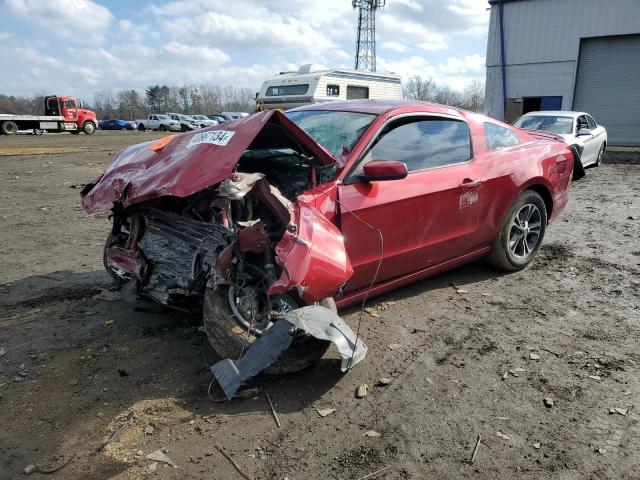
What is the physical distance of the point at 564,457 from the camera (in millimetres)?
2352

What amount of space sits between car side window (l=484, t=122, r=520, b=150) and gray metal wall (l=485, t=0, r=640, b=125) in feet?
64.0

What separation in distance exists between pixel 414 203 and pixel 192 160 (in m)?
1.65

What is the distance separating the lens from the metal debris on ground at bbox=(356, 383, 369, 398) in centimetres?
285

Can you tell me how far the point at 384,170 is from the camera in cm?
323

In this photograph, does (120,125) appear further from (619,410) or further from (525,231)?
(619,410)

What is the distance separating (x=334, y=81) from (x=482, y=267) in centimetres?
1315

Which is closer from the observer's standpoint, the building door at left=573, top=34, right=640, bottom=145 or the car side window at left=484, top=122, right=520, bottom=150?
the car side window at left=484, top=122, right=520, bottom=150

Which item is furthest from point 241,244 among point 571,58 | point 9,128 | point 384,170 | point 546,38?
point 9,128

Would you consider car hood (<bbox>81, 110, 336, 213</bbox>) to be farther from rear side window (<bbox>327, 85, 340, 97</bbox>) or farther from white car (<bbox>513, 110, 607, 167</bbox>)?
rear side window (<bbox>327, 85, 340, 97</bbox>)

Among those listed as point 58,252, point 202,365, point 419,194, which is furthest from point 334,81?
point 202,365

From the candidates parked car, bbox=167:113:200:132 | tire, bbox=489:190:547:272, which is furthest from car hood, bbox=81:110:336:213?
parked car, bbox=167:113:200:132

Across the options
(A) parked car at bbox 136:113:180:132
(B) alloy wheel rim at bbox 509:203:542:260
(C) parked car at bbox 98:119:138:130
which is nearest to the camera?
(B) alloy wheel rim at bbox 509:203:542:260

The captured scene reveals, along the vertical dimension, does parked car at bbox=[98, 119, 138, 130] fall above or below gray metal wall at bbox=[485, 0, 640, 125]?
below

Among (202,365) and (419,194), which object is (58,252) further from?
(419,194)
